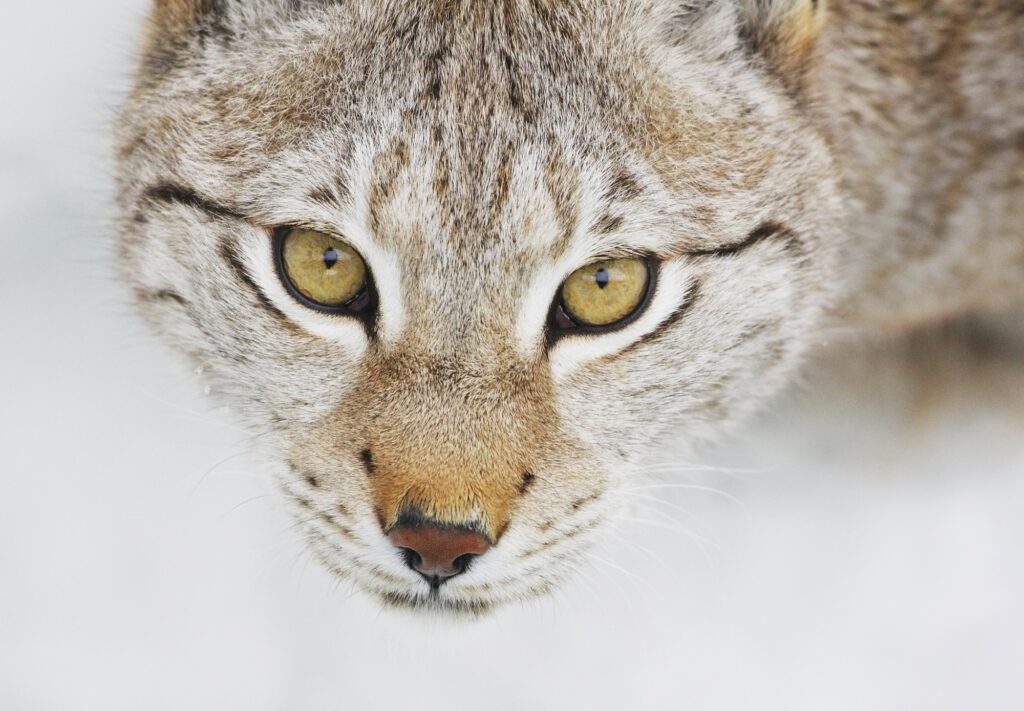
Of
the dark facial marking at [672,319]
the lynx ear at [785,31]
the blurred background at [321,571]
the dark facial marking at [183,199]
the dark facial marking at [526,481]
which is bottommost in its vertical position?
the blurred background at [321,571]

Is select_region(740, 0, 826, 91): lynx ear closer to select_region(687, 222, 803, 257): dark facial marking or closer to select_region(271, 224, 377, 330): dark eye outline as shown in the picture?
select_region(687, 222, 803, 257): dark facial marking

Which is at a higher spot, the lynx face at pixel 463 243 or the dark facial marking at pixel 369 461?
the lynx face at pixel 463 243

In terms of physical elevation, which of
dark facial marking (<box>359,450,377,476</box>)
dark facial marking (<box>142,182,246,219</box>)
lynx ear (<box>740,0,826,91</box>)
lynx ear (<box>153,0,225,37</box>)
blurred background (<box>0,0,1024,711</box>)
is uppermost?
lynx ear (<box>153,0,225,37</box>)

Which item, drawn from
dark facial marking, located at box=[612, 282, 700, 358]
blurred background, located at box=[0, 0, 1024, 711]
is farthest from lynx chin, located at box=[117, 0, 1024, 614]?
blurred background, located at box=[0, 0, 1024, 711]

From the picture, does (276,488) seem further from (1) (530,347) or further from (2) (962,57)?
(2) (962,57)

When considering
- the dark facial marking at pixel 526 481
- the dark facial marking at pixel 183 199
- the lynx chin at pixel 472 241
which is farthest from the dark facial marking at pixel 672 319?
the dark facial marking at pixel 183 199

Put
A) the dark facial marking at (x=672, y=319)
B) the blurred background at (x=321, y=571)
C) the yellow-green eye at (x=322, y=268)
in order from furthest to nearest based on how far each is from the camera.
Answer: the blurred background at (x=321, y=571)
the dark facial marking at (x=672, y=319)
the yellow-green eye at (x=322, y=268)

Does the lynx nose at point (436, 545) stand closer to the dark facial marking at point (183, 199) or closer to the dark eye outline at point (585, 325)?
the dark eye outline at point (585, 325)
